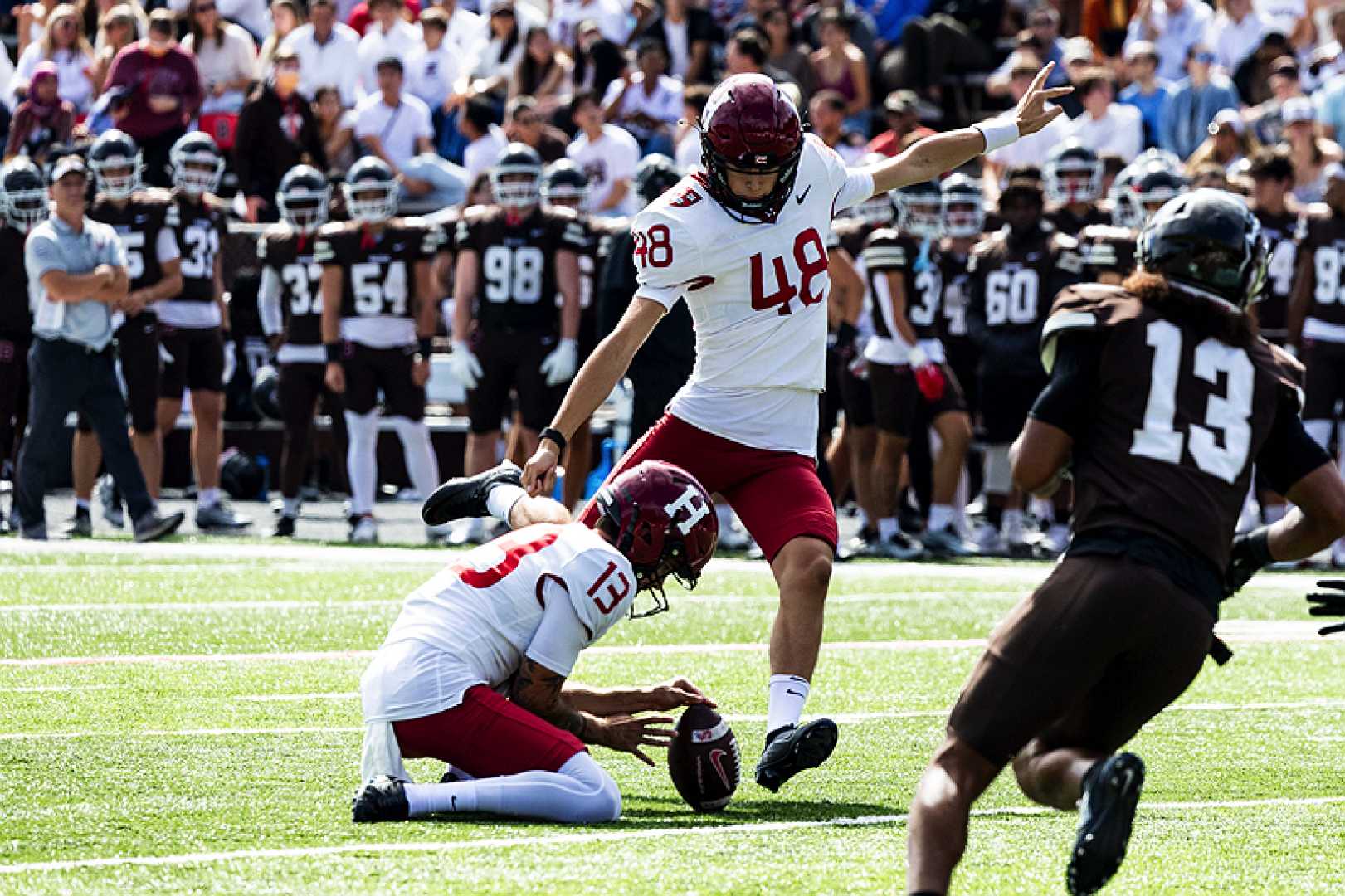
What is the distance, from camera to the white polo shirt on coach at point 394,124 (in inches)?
638

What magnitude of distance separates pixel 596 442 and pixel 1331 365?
5014 mm

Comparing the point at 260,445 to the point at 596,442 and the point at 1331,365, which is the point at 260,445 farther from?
the point at 1331,365

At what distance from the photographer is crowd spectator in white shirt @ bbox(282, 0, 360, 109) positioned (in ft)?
55.4

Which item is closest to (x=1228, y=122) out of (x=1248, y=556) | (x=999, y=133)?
(x=999, y=133)

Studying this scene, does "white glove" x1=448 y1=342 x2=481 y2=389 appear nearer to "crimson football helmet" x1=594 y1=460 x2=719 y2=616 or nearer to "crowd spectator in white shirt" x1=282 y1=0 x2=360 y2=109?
"crowd spectator in white shirt" x1=282 y1=0 x2=360 y2=109

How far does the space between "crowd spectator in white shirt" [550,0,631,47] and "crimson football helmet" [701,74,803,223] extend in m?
11.8

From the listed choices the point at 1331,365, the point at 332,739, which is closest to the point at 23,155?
the point at 1331,365

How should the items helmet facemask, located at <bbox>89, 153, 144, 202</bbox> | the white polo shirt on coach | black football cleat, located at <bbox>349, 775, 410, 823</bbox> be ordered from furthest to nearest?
the white polo shirt on coach < helmet facemask, located at <bbox>89, 153, 144, 202</bbox> < black football cleat, located at <bbox>349, 775, 410, 823</bbox>

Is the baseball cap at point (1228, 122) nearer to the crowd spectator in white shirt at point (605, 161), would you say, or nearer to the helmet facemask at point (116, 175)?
the crowd spectator in white shirt at point (605, 161)

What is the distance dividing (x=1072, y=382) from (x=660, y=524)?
1.31 metres

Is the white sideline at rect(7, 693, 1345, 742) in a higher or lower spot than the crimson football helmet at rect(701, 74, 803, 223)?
lower

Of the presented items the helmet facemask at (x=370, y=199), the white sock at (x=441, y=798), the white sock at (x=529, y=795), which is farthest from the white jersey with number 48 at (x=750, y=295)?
the helmet facemask at (x=370, y=199)

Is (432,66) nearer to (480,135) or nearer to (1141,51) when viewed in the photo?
(480,135)

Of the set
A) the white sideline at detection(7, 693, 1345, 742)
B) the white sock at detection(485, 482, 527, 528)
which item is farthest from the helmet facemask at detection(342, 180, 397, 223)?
the white sock at detection(485, 482, 527, 528)
